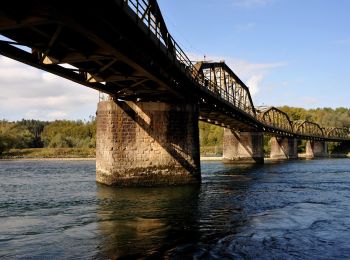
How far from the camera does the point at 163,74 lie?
27.4 m

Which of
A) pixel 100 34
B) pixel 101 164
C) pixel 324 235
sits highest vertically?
pixel 100 34

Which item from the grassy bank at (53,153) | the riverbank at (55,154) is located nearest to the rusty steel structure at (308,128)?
the riverbank at (55,154)

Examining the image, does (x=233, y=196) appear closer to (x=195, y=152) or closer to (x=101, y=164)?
(x=195, y=152)

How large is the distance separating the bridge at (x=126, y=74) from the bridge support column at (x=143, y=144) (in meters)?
0.07

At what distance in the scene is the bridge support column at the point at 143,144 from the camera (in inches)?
1168

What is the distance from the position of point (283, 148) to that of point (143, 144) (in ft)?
262

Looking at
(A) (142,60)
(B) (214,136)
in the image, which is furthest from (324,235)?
(B) (214,136)

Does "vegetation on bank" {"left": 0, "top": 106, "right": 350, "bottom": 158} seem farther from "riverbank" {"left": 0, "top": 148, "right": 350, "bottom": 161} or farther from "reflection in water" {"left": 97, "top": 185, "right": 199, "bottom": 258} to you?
"reflection in water" {"left": 97, "top": 185, "right": 199, "bottom": 258}

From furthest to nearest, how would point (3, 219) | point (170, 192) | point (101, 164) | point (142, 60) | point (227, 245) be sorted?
point (101, 164) < point (170, 192) < point (142, 60) < point (3, 219) < point (227, 245)

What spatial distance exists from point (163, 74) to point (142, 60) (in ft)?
18.0

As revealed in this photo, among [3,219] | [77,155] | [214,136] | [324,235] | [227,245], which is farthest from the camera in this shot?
[214,136]

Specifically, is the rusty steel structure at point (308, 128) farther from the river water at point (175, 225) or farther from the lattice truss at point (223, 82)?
the river water at point (175, 225)

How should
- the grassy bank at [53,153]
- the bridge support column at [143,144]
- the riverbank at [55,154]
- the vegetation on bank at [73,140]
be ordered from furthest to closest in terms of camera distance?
the vegetation on bank at [73,140], the grassy bank at [53,153], the riverbank at [55,154], the bridge support column at [143,144]

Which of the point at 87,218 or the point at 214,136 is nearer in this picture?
the point at 87,218
